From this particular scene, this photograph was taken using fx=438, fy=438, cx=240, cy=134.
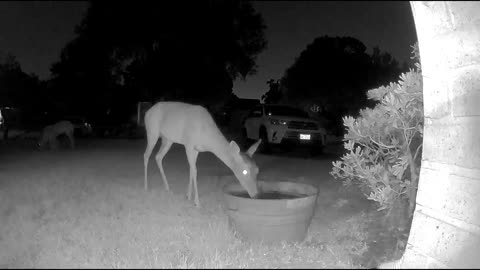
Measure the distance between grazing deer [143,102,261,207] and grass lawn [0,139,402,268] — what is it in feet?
1.94

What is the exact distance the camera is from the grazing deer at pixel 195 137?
18.2ft

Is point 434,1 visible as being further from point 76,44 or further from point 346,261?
point 76,44

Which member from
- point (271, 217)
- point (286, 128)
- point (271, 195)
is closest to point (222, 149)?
point (271, 195)

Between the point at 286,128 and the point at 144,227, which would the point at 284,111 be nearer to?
the point at 286,128

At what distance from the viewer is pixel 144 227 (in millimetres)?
4445

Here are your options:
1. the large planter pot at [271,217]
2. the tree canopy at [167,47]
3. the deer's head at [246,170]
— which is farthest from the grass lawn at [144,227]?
the tree canopy at [167,47]

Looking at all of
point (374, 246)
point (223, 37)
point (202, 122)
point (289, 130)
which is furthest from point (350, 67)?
point (374, 246)

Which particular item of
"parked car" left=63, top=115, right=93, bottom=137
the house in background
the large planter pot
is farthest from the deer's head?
"parked car" left=63, top=115, right=93, bottom=137

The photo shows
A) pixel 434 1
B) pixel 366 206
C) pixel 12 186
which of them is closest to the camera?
pixel 434 1

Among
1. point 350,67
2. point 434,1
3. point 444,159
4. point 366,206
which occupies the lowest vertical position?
point 366,206

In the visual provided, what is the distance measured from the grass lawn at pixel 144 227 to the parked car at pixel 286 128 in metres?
5.08

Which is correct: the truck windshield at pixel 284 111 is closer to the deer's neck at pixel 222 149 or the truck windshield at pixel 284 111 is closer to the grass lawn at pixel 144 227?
the grass lawn at pixel 144 227

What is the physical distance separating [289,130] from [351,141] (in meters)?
9.53

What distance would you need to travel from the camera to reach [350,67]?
30.5 metres
